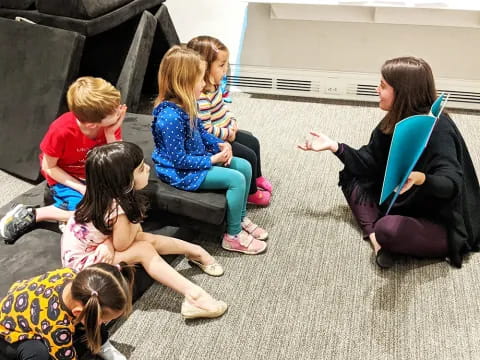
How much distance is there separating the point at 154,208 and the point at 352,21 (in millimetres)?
1791

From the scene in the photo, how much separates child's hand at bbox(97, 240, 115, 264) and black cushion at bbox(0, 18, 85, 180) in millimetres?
1076

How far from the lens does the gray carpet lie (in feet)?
5.67


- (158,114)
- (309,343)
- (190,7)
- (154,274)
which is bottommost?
(309,343)

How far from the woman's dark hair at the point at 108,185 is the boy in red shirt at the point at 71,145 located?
245 mm

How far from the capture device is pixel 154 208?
2.08 m

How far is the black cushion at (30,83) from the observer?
2605 millimetres

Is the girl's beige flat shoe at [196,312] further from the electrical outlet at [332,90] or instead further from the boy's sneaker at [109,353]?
the electrical outlet at [332,90]

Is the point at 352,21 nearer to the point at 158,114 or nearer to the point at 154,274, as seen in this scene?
the point at 158,114

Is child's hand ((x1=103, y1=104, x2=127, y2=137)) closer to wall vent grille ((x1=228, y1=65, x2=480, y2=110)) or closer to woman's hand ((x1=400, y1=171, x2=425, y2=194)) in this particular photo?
woman's hand ((x1=400, y1=171, x2=425, y2=194))

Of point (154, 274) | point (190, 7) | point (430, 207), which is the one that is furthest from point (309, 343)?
point (190, 7)

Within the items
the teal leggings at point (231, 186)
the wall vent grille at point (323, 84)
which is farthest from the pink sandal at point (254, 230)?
the wall vent grille at point (323, 84)

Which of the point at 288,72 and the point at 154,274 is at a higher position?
the point at 288,72

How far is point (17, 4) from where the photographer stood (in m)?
2.86

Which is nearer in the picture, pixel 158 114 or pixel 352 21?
pixel 158 114
